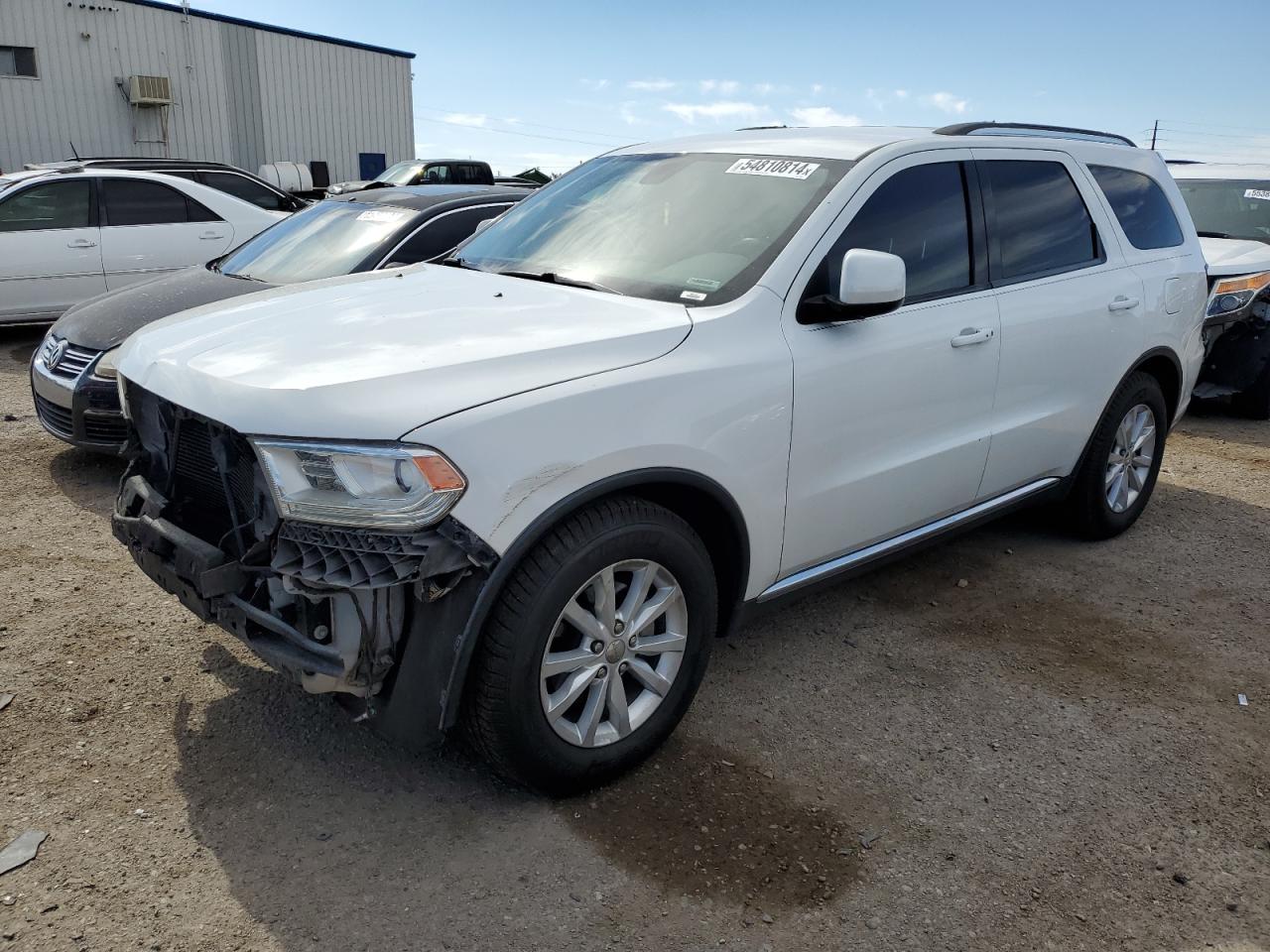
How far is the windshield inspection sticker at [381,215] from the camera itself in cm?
615

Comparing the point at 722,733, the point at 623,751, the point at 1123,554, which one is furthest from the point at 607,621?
the point at 1123,554

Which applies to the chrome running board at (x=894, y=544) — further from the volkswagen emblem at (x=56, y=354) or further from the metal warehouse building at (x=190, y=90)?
the metal warehouse building at (x=190, y=90)

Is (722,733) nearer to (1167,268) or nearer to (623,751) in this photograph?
(623,751)

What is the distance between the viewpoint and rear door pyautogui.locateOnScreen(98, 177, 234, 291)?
29.4ft

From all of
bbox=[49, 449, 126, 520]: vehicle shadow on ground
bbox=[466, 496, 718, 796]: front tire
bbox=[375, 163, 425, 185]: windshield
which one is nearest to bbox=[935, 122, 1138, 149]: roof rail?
bbox=[466, 496, 718, 796]: front tire

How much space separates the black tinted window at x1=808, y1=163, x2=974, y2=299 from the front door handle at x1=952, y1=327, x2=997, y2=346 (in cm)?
17

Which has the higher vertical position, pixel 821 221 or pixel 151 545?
pixel 821 221

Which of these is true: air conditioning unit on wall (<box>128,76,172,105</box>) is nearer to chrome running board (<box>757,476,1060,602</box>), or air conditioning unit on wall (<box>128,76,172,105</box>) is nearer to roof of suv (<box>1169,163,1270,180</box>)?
roof of suv (<box>1169,163,1270,180</box>)

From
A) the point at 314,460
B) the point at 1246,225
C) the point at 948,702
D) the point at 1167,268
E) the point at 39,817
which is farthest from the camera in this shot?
the point at 1246,225

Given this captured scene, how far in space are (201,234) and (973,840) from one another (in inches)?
335

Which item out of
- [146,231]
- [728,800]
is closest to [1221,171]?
[728,800]

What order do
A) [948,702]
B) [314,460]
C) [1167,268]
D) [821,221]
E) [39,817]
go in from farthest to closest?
[1167,268]
[948,702]
[821,221]
[39,817]
[314,460]

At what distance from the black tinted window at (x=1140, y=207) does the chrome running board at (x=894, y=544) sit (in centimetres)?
126

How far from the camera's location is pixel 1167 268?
4.91 meters
